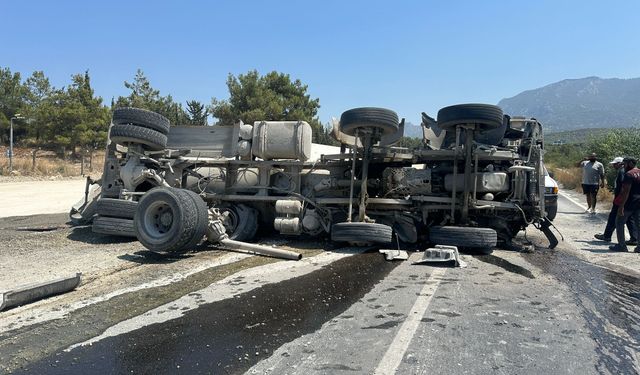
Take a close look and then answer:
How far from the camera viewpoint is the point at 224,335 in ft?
11.9

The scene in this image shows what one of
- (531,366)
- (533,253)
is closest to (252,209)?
(533,253)

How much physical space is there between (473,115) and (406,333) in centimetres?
426

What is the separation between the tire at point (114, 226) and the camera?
25.1ft

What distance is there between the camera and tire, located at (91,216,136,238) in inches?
301

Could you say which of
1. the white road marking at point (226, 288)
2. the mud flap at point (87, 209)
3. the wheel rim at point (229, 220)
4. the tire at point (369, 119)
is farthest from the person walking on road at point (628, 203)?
the mud flap at point (87, 209)

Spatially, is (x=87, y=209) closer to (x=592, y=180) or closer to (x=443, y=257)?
(x=443, y=257)

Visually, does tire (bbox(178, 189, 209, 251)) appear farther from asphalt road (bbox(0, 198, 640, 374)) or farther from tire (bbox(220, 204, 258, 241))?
tire (bbox(220, 204, 258, 241))

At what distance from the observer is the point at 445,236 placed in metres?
7.06

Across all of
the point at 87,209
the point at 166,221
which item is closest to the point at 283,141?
the point at 166,221

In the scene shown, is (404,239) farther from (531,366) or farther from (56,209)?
(56,209)

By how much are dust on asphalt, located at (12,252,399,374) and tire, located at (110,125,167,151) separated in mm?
4107

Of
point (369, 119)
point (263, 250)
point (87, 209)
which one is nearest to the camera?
point (263, 250)

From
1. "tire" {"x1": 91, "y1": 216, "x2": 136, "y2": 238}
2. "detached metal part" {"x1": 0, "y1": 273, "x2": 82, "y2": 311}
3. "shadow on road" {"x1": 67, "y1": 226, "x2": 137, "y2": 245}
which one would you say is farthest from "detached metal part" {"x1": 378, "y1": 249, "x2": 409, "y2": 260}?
"shadow on road" {"x1": 67, "y1": 226, "x2": 137, "y2": 245}

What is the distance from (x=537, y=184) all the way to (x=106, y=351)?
6.67m
